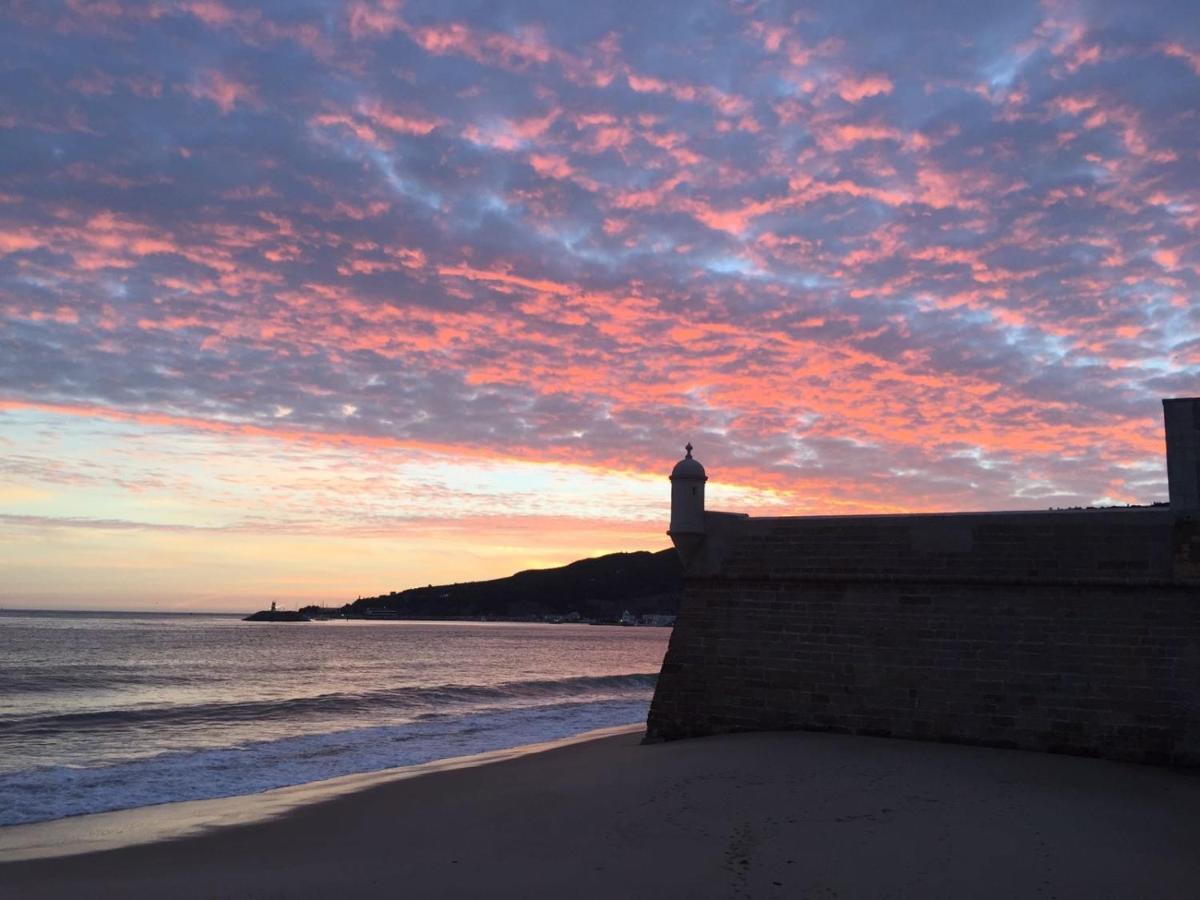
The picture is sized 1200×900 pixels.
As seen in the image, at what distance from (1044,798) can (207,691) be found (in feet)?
109

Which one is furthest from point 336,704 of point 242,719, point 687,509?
point 687,509


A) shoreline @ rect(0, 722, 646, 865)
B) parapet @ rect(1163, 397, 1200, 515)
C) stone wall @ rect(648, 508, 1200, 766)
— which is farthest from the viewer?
parapet @ rect(1163, 397, 1200, 515)

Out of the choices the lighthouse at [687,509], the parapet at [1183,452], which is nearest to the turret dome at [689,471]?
the lighthouse at [687,509]

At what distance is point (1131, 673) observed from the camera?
13.2 meters

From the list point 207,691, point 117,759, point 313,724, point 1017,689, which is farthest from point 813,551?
point 207,691

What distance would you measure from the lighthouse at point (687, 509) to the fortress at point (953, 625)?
0.03 meters

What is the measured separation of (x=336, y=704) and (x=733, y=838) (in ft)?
83.0

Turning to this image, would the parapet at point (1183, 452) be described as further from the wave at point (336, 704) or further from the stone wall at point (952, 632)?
the wave at point (336, 704)

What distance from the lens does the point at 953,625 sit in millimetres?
14688

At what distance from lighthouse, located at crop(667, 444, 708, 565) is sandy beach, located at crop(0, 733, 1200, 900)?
456cm

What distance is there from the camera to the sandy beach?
8062 millimetres

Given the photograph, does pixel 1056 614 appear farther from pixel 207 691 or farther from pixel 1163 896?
pixel 207 691

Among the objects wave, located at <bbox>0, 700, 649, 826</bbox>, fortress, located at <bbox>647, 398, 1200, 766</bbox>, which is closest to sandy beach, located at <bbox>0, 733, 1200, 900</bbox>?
fortress, located at <bbox>647, 398, 1200, 766</bbox>

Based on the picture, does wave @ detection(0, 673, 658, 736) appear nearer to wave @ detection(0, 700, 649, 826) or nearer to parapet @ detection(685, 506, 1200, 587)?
wave @ detection(0, 700, 649, 826)
